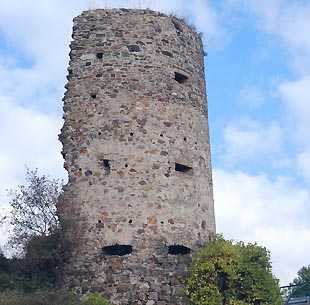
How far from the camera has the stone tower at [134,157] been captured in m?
14.0

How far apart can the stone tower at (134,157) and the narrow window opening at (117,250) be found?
0.02m

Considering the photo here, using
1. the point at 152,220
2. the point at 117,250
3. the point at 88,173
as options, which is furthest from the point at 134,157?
the point at 117,250

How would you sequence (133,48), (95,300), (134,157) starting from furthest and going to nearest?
(133,48) → (134,157) → (95,300)

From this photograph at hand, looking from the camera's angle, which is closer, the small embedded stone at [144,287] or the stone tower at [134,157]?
the small embedded stone at [144,287]

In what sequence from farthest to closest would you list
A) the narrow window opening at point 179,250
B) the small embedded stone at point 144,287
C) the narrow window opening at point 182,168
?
the narrow window opening at point 182,168 < the narrow window opening at point 179,250 < the small embedded stone at point 144,287

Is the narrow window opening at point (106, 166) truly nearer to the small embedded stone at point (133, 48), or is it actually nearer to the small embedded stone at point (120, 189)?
the small embedded stone at point (120, 189)

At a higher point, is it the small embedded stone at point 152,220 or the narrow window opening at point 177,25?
the narrow window opening at point 177,25

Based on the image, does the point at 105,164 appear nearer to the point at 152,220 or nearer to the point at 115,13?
the point at 152,220

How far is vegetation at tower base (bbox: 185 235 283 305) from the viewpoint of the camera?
1380 centimetres

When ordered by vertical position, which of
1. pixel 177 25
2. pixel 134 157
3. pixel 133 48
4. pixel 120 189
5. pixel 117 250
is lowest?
pixel 117 250

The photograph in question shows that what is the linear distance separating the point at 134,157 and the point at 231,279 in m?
3.30

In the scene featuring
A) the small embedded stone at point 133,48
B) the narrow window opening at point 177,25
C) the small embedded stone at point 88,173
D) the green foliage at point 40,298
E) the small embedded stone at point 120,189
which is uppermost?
the narrow window opening at point 177,25

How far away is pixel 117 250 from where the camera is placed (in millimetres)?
14117

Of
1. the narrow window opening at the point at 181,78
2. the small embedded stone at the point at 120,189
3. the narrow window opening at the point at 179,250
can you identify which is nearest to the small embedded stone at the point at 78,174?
the small embedded stone at the point at 120,189
